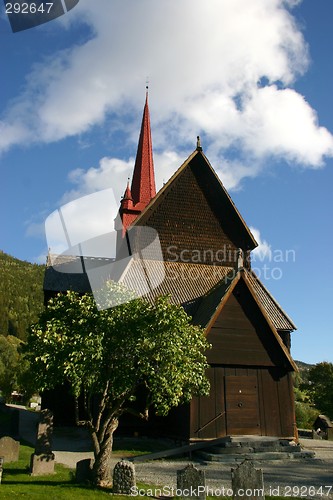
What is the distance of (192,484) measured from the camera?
929cm

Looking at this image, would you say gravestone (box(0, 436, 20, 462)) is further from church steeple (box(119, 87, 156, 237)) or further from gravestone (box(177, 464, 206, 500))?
church steeple (box(119, 87, 156, 237))

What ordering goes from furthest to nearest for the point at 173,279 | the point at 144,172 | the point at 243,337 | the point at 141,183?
the point at 144,172 → the point at 141,183 → the point at 173,279 → the point at 243,337

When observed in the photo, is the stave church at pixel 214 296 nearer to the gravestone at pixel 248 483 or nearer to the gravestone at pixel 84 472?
the gravestone at pixel 84 472

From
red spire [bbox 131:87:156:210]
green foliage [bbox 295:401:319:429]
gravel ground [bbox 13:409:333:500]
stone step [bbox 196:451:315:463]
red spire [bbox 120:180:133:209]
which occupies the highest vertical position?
red spire [bbox 131:87:156:210]

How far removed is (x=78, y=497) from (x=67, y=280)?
69.5ft

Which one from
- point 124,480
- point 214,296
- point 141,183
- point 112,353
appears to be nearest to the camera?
point 124,480

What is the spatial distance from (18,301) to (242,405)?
15273 cm

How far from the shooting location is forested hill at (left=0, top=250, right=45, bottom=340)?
5615 inches

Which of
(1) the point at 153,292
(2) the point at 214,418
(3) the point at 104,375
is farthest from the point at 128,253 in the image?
(3) the point at 104,375

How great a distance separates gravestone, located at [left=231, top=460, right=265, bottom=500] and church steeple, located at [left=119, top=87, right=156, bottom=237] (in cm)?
2552

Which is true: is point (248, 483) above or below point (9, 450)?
below

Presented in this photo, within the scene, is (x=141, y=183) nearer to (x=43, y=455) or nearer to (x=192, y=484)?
(x=43, y=455)

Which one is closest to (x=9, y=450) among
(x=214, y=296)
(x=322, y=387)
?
(x=214, y=296)

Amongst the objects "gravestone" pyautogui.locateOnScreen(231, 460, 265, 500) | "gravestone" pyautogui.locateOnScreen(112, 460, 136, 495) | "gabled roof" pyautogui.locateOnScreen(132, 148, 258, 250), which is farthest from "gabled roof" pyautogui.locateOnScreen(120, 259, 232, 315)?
"gravestone" pyautogui.locateOnScreen(231, 460, 265, 500)
